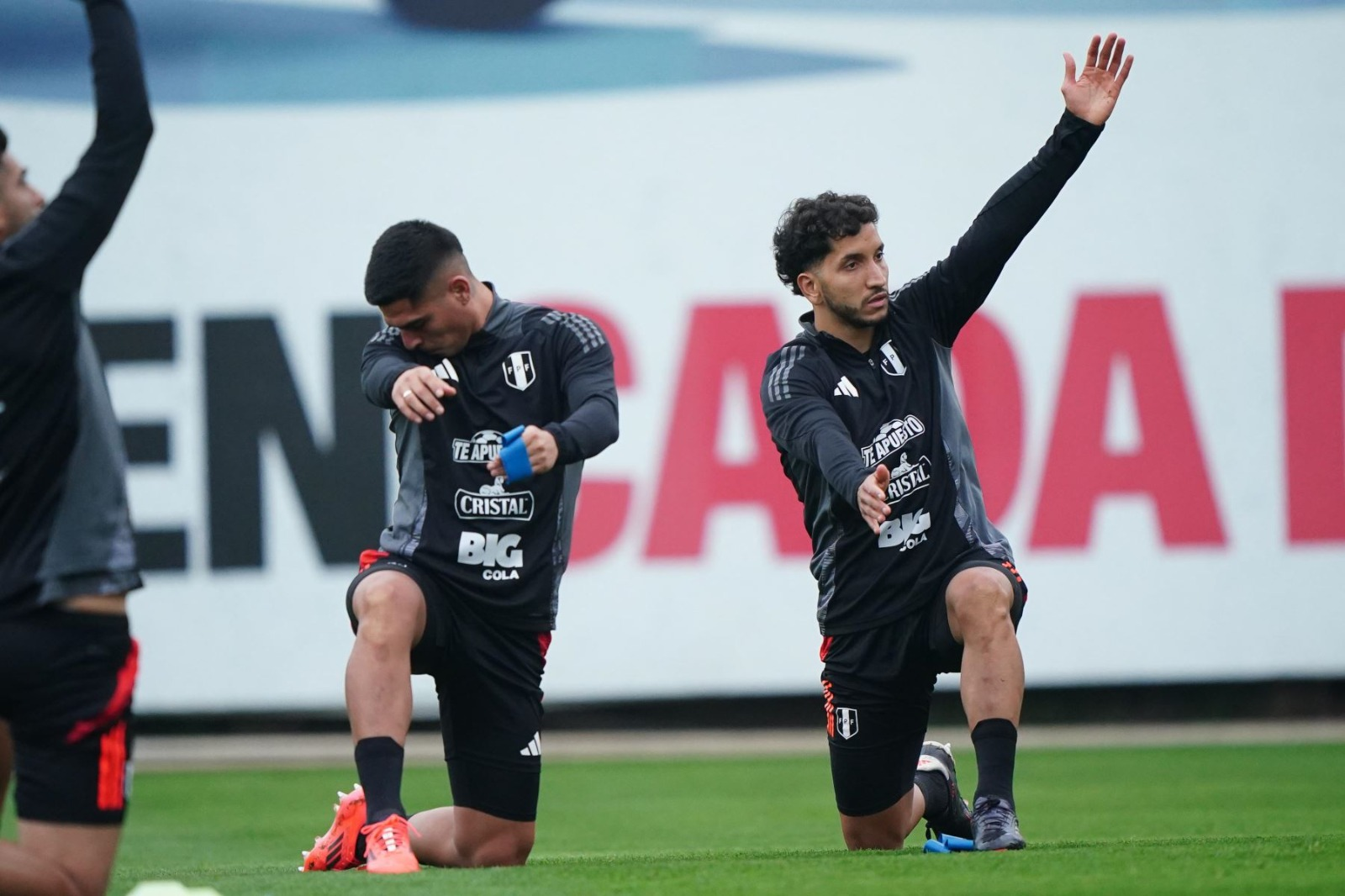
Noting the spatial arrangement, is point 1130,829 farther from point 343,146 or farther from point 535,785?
point 343,146

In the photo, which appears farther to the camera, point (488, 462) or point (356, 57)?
point (356, 57)

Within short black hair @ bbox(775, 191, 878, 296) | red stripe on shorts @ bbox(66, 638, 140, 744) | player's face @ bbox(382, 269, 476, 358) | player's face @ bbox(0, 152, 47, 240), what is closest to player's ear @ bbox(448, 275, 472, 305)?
player's face @ bbox(382, 269, 476, 358)

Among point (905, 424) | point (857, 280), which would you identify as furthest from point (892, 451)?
point (857, 280)

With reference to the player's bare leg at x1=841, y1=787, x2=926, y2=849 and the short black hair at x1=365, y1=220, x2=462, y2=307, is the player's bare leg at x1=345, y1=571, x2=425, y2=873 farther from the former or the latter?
the player's bare leg at x1=841, y1=787, x2=926, y2=849

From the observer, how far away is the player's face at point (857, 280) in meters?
4.82

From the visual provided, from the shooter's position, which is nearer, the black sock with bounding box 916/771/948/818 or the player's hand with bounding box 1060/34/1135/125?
the player's hand with bounding box 1060/34/1135/125

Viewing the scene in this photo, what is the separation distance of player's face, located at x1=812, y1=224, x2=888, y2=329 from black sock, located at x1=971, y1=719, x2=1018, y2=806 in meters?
1.25

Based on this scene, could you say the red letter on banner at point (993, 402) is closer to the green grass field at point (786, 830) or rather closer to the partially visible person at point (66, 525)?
the green grass field at point (786, 830)

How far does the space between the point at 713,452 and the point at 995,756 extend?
5540 mm

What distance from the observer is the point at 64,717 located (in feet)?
11.0

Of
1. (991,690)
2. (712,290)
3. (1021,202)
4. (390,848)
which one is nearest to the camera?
(390,848)

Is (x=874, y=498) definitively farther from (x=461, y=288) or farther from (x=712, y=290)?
(x=712, y=290)

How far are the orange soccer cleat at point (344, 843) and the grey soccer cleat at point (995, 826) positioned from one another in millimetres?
1766

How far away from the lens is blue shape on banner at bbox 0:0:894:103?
32.6 feet
